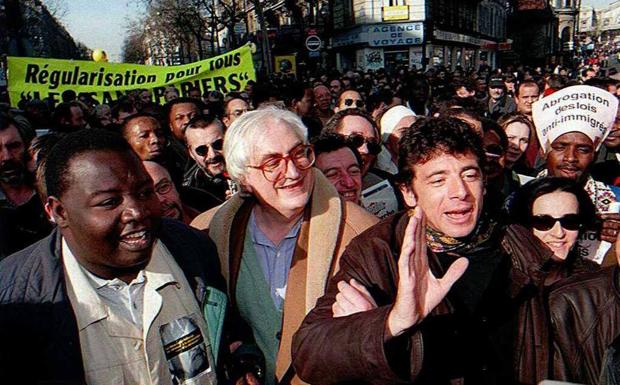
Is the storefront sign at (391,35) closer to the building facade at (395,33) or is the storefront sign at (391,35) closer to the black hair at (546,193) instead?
the building facade at (395,33)

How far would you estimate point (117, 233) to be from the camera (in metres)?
1.95

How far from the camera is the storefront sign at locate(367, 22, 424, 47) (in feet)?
114

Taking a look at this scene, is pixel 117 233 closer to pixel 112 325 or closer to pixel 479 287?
pixel 112 325

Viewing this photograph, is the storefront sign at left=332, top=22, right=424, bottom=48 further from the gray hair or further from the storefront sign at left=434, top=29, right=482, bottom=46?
the gray hair

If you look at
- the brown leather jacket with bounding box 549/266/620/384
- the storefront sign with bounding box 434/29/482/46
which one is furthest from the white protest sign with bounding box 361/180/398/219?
the storefront sign with bounding box 434/29/482/46

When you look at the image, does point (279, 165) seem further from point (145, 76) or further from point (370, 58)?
point (370, 58)

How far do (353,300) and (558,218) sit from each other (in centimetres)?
130

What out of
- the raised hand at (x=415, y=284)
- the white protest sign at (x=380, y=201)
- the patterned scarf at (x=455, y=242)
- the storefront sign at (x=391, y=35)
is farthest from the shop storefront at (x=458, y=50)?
the raised hand at (x=415, y=284)

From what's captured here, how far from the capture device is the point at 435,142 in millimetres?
2203

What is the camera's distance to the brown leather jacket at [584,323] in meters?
1.98

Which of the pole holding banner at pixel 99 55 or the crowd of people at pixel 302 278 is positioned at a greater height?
the pole holding banner at pixel 99 55

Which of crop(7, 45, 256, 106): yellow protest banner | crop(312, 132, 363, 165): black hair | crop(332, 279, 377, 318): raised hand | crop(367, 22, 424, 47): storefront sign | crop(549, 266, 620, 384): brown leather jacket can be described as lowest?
crop(549, 266, 620, 384): brown leather jacket

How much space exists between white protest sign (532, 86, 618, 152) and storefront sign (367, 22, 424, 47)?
106 ft

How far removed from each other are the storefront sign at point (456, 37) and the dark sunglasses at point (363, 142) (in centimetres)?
3518
